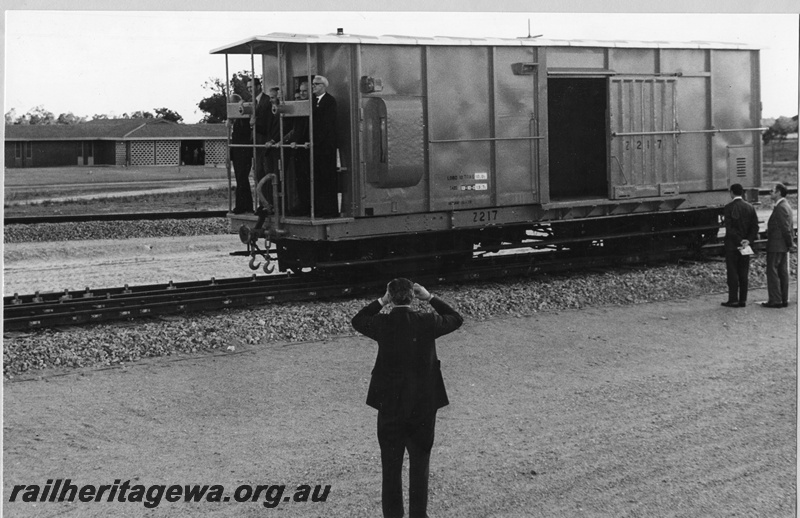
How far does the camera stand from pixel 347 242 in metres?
12.5

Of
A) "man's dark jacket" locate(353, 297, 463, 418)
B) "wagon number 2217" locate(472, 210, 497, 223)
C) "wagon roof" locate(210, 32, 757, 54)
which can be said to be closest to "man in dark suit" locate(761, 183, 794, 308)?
"wagon roof" locate(210, 32, 757, 54)

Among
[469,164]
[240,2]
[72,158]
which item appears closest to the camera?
[240,2]

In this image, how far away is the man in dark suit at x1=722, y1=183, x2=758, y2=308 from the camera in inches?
500

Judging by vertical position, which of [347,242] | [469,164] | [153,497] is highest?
[469,164]

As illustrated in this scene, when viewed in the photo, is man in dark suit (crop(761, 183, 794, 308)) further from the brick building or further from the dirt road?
the brick building

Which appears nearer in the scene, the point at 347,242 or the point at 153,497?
the point at 153,497

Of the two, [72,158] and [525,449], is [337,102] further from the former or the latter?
[72,158]

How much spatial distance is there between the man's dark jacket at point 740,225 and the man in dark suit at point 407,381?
26.4ft

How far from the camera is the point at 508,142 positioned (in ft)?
43.5

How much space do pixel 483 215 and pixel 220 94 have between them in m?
4.22

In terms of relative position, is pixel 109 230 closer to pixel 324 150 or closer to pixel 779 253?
pixel 324 150

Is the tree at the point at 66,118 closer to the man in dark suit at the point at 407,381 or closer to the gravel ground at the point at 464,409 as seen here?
the gravel ground at the point at 464,409

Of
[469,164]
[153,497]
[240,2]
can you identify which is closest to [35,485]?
[153,497]

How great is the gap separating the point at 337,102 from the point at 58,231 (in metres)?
10.0
